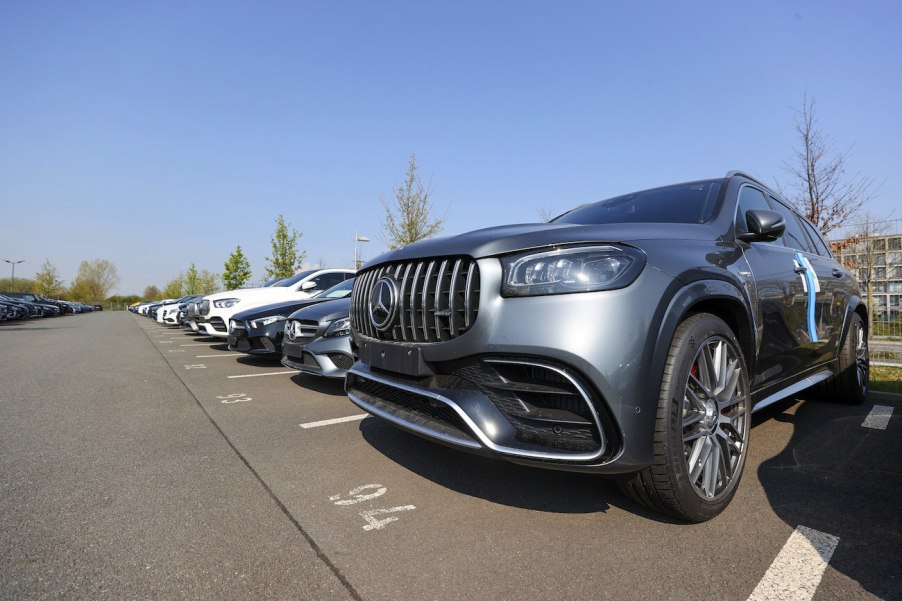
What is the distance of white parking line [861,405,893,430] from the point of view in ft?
12.5

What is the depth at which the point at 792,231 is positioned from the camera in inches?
150

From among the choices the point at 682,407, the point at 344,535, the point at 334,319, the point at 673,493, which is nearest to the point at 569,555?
the point at 673,493

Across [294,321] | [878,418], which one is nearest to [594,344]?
[878,418]

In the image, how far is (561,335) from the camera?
6.06ft

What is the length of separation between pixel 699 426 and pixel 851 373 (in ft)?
11.0

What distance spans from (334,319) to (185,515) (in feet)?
10.2

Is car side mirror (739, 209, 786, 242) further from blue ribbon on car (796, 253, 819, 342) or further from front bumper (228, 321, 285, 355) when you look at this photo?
front bumper (228, 321, 285, 355)

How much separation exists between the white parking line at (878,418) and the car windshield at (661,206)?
7.99 ft

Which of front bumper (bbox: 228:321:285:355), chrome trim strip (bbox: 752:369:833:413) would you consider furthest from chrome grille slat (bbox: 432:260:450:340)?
front bumper (bbox: 228:321:285:355)

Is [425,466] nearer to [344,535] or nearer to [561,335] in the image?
[344,535]

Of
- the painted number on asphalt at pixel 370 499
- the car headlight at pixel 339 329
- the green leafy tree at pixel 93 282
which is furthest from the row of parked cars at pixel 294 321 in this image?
the green leafy tree at pixel 93 282

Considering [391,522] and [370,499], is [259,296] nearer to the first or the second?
[370,499]

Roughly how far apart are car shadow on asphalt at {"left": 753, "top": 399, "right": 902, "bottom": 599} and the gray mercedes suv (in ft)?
1.25

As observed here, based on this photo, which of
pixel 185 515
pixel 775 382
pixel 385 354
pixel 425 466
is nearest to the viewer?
pixel 185 515
